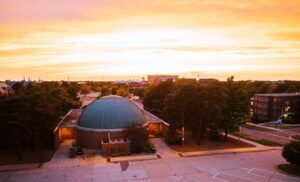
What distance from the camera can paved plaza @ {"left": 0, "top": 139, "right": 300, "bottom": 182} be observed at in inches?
1491

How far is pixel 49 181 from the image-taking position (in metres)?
36.8

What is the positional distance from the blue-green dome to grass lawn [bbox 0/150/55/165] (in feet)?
27.5

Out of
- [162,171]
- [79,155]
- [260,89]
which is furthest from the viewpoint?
[260,89]

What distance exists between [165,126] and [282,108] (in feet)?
148

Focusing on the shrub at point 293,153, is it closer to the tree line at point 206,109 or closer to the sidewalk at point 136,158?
the tree line at point 206,109

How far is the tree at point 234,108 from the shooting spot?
5709 cm

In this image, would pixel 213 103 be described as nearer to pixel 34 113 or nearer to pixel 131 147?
pixel 131 147

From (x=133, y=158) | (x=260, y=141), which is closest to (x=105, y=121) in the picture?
(x=133, y=158)

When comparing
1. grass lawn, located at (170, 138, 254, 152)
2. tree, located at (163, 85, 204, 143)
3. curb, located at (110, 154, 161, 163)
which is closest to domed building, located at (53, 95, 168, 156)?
curb, located at (110, 154, 161, 163)

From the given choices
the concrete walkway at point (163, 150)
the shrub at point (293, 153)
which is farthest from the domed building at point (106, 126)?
the shrub at point (293, 153)

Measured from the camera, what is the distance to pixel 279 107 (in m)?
86.7

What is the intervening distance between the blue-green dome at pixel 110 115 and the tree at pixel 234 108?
55.1 ft

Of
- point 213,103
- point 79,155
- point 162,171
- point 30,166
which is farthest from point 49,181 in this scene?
point 213,103

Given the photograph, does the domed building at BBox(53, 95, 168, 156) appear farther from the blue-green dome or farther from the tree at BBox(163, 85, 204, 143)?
the tree at BBox(163, 85, 204, 143)
